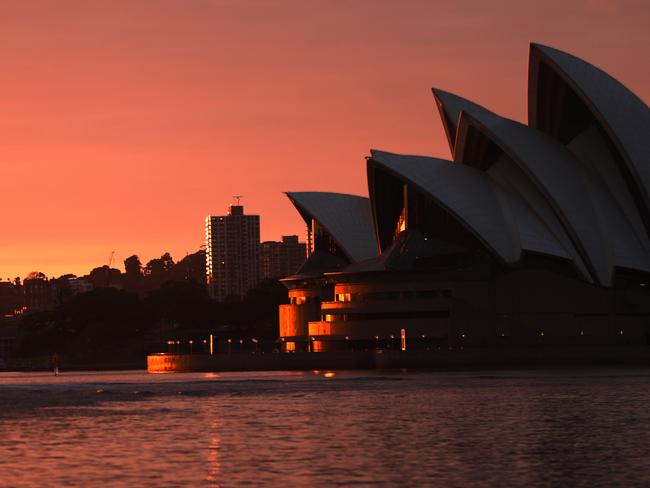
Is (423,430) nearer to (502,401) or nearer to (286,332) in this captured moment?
(502,401)

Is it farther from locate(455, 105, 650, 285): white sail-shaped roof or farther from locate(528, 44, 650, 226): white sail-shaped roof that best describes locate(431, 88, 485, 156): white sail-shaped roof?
locate(528, 44, 650, 226): white sail-shaped roof

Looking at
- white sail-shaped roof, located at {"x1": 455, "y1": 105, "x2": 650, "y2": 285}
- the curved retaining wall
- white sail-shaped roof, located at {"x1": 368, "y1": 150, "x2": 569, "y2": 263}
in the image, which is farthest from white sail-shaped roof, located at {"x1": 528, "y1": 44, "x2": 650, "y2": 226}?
the curved retaining wall

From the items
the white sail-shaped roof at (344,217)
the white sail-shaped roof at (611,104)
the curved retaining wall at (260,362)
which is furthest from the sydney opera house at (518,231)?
the white sail-shaped roof at (344,217)

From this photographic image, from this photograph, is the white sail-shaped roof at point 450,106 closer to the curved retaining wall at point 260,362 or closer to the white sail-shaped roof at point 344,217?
the white sail-shaped roof at point 344,217

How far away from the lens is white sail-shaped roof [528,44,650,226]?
338 feet

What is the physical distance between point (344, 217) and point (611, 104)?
128 ft

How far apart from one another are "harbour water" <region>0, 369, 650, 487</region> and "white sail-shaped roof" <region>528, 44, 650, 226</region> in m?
40.0

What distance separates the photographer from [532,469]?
31281 millimetres

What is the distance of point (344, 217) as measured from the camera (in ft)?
447

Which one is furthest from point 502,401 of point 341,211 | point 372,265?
point 341,211

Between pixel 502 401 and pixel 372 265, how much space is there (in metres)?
65.3

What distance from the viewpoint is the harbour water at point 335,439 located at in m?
30.6

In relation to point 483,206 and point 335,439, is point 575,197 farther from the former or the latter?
point 335,439

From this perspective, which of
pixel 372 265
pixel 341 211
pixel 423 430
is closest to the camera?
pixel 423 430
